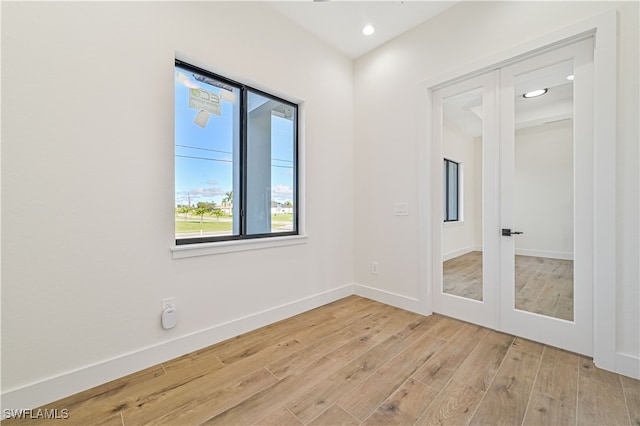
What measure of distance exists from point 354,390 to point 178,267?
5.10 ft

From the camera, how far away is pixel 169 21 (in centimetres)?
202

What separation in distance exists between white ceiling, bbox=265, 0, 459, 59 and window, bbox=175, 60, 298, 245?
893 mm

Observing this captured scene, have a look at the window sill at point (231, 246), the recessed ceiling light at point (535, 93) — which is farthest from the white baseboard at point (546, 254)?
the window sill at point (231, 246)

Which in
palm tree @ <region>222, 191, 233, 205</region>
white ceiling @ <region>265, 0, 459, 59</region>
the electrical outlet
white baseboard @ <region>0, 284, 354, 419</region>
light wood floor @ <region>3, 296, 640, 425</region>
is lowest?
light wood floor @ <region>3, 296, 640, 425</region>

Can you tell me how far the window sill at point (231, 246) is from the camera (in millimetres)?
2072

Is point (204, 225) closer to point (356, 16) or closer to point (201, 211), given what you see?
point (201, 211)

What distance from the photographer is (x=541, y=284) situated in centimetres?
226

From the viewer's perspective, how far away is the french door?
80.2 inches

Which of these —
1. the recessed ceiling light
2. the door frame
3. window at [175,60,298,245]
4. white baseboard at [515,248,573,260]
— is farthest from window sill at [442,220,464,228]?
window at [175,60,298,245]

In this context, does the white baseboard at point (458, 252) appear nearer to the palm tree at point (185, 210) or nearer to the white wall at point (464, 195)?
the white wall at point (464, 195)

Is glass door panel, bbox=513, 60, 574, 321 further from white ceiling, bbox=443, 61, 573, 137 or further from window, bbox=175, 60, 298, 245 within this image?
window, bbox=175, 60, 298, 245

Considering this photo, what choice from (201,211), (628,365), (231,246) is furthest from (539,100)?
(201,211)

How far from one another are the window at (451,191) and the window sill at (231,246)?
1.59m

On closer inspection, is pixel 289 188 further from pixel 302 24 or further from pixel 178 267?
pixel 302 24
